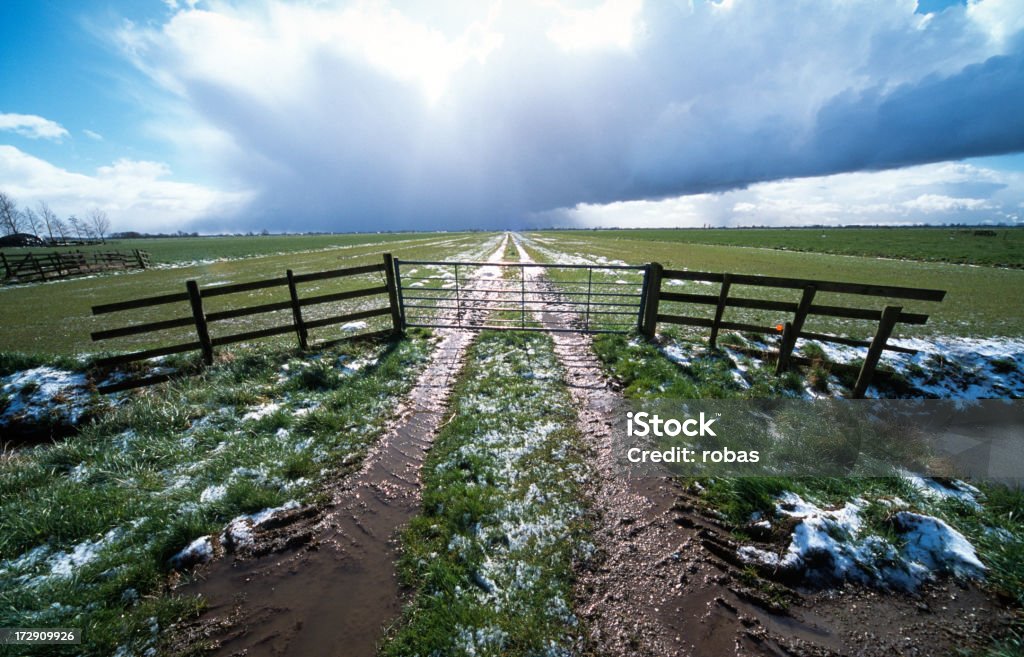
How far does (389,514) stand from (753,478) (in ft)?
14.1

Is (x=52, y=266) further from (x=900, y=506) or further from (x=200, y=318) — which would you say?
(x=900, y=506)

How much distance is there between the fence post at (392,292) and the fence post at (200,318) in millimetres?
3853

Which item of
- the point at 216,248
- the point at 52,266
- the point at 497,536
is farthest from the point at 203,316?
the point at 216,248

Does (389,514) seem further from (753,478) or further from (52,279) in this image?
(52,279)

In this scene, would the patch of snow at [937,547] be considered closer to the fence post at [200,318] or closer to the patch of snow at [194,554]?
the patch of snow at [194,554]

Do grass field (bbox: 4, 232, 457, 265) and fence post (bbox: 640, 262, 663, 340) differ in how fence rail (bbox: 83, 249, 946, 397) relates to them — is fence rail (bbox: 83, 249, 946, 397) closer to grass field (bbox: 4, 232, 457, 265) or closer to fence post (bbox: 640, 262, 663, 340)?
fence post (bbox: 640, 262, 663, 340)

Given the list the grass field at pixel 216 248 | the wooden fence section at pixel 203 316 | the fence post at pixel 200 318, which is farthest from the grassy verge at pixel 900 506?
the grass field at pixel 216 248

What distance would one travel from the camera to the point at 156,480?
4605 millimetres

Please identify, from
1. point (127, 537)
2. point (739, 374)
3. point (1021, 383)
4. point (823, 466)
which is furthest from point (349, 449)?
point (1021, 383)

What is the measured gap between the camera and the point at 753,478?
4.25m

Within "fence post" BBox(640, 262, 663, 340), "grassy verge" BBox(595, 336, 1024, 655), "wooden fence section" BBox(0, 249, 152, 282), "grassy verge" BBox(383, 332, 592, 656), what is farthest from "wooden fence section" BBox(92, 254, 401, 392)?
"wooden fence section" BBox(0, 249, 152, 282)

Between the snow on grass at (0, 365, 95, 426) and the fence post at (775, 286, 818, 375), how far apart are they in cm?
1434

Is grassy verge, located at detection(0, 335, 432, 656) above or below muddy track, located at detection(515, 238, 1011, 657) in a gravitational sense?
above

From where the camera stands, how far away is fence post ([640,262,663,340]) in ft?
29.6
